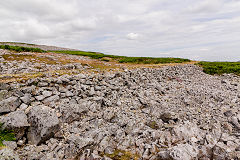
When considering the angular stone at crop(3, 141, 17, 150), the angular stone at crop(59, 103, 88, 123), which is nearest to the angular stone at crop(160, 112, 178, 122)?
the angular stone at crop(59, 103, 88, 123)

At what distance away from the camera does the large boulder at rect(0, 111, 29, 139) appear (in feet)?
26.8

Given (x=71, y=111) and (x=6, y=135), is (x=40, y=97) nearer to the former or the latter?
(x=71, y=111)

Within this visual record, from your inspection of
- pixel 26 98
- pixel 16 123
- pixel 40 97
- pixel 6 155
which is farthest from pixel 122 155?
pixel 26 98

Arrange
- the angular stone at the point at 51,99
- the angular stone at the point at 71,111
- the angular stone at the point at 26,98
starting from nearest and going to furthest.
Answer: the angular stone at the point at 26,98 → the angular stone at the point at 71,111 → the angular stone at the point at 51,99

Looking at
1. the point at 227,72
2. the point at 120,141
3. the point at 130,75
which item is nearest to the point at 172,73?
the point at 130,75

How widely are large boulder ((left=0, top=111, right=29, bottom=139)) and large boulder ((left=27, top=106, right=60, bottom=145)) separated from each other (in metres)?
0.36

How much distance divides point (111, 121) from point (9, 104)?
7.69 meters

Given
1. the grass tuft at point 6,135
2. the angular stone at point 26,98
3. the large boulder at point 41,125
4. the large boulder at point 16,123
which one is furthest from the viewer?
the angular stone at point 26,98

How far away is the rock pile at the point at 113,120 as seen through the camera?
801cm

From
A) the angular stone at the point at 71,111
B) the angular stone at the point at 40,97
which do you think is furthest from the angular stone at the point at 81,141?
the angular stone at the point at 40,97

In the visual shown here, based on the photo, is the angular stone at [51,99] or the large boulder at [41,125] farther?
the angular stone at [51,99]

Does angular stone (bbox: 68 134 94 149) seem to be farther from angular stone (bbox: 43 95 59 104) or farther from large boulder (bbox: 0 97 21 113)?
large boulder (bbox: 0 97 21 113)

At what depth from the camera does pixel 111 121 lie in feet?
37.5

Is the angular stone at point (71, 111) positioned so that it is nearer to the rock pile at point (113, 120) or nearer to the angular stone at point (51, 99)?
the rock pile at point (113, 120)
